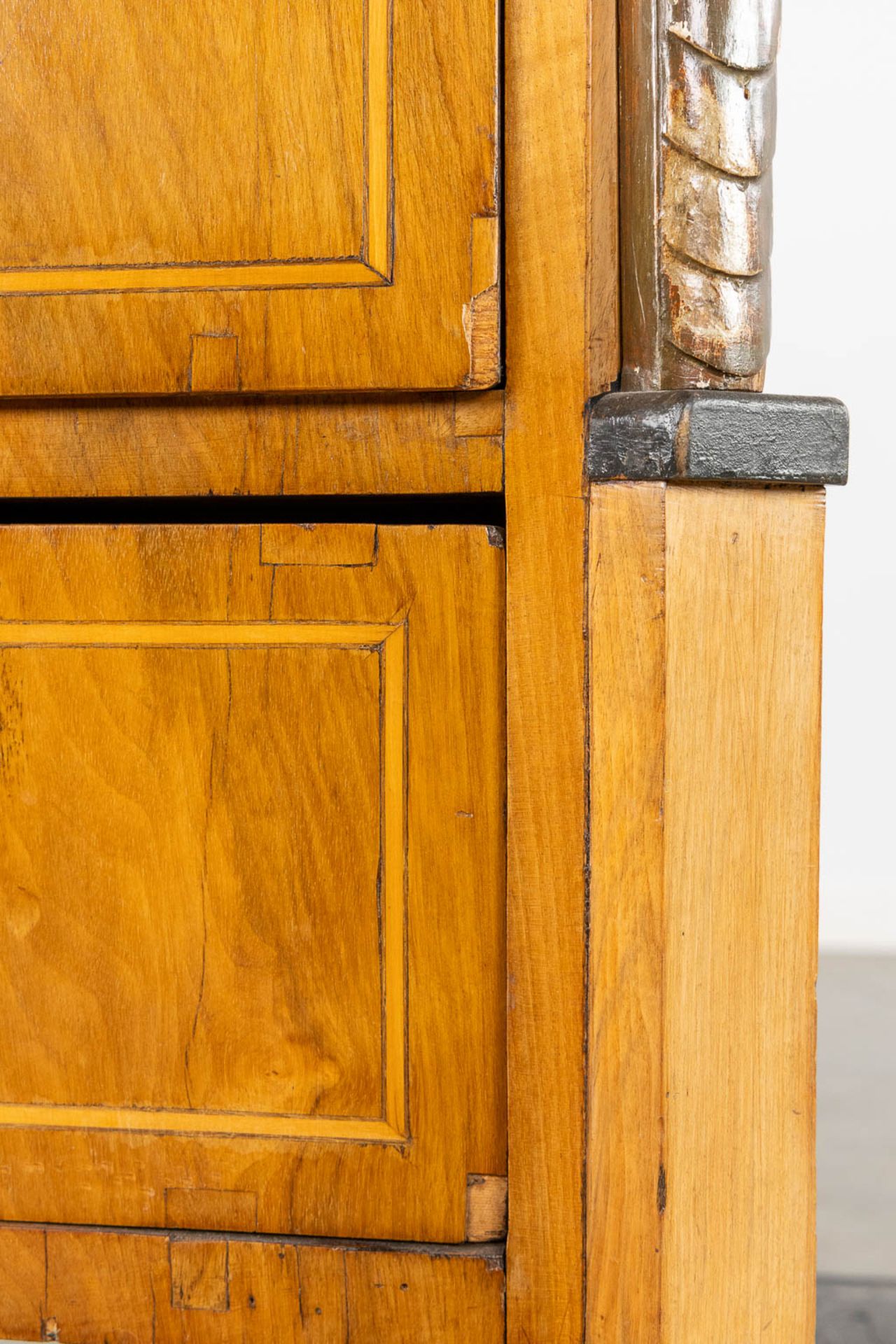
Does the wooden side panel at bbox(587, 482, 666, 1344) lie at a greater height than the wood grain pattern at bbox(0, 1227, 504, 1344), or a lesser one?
greater

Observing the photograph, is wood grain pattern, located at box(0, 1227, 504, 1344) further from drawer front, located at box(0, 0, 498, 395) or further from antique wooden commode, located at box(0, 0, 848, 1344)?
drawer front, located at box(0, 0, 498, 395)

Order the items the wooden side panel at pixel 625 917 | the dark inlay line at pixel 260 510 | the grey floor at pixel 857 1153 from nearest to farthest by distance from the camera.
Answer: the wooden side panel at pixel 625 917 < the dark inlay line at pixel 260 510 < the grey floor at pixel 857 1153

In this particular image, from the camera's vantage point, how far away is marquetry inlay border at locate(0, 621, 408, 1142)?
0.50m

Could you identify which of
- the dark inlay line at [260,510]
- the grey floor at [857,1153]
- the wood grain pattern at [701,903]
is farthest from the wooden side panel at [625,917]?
the grey floor at [857,1153]

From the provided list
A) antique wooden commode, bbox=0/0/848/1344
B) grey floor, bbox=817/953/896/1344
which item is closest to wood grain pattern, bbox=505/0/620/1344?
antique wooden commode, bbox=0/0/848/1344

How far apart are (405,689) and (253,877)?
102 millimetres

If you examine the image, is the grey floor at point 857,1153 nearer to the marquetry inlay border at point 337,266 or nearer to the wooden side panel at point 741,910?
the wooden side panel at point 741,910

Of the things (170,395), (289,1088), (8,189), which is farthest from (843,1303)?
(8,189)

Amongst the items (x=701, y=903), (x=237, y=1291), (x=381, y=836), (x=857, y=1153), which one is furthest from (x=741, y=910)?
(x=857, y=1153)

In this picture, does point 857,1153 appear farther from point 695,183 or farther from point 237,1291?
point 695,183

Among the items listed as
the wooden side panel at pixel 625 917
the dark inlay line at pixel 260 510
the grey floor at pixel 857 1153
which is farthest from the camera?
the grey floor at pixel 857 1153

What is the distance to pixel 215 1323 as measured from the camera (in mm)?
518

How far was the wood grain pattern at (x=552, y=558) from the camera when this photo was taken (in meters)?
0.48

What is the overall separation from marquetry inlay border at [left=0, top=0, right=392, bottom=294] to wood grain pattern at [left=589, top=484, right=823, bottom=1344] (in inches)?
5.4
